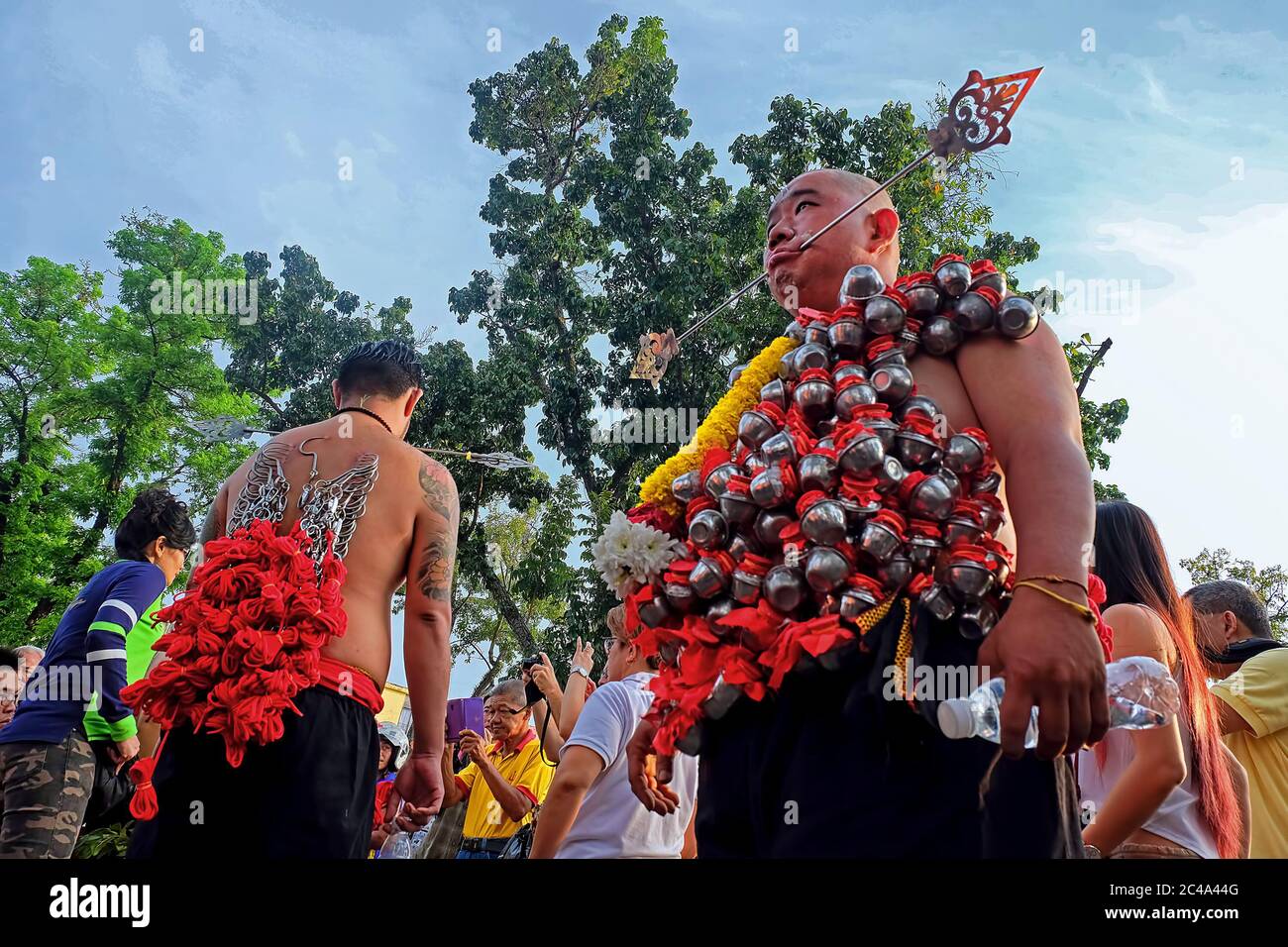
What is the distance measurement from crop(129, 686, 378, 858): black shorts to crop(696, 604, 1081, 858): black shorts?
1.43 metres

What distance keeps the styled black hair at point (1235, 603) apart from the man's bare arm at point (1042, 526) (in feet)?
9.24

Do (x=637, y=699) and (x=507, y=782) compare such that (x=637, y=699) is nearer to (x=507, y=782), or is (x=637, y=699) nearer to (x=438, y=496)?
(x=438, y=496)

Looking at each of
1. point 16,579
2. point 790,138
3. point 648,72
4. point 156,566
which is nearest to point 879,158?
point 790,138

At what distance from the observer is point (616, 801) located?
14.1 ft

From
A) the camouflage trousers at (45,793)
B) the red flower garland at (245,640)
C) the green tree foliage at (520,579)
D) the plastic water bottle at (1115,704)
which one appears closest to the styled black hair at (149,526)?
the camouflage trousers at (45,793)

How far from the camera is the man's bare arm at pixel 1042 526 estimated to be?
1.75 metres

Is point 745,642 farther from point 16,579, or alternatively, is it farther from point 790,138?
point 16,579

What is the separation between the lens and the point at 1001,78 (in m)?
3.02

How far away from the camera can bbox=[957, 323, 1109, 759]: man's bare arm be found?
1749 millimetres

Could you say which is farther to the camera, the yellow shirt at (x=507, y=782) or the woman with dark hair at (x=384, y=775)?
the yellow shirt at (x=507, y=782)

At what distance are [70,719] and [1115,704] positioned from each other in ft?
15.1

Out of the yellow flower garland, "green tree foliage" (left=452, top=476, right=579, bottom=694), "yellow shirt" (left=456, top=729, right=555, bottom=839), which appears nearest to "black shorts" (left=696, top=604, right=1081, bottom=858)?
the yellow flower garland

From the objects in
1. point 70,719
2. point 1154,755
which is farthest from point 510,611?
point 1154,755

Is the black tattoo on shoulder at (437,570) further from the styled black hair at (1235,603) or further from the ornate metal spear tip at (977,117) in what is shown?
the styled black hair at (1235,603)
